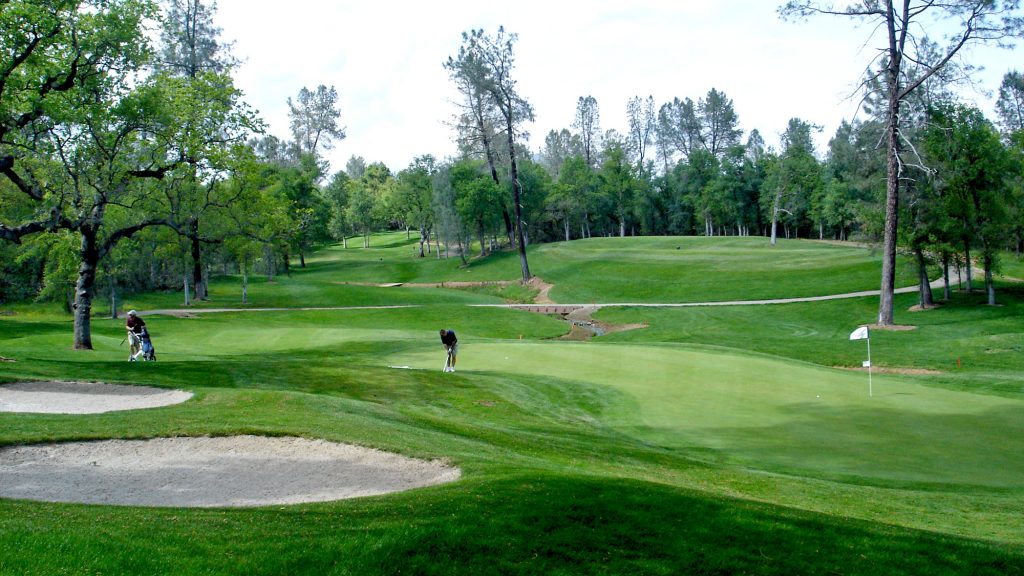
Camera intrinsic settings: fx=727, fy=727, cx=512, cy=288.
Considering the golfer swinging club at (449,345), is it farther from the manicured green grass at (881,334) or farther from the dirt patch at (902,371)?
the dirt patch at (902,371)

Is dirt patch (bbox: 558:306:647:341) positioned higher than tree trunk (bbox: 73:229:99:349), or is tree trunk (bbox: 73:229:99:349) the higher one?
tree trunk (bbox: 73:229:99:349)

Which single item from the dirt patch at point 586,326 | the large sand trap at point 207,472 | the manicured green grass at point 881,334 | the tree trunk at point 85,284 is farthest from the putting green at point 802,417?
the dirt patch at point 586,326

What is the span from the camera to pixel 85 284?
90.9 ft

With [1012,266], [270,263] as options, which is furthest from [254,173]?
[1012,266]

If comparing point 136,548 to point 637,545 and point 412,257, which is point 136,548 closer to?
point 637,545

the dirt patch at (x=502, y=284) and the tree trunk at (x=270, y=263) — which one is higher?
the tree trunk at (x=270, y=263)

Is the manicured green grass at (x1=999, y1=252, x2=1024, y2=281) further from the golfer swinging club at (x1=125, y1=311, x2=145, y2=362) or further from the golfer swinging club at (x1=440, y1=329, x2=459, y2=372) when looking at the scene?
the golfer swinging club at (x1=125, y1=311, x2=145, y2=362)

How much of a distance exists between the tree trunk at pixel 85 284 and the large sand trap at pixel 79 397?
11.0m

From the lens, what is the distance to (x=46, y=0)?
21219 mm

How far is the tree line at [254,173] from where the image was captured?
23141 millimetres

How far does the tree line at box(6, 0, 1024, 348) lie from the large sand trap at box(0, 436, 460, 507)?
→ 41.5 feet

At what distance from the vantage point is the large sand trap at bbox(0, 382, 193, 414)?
1587 cm

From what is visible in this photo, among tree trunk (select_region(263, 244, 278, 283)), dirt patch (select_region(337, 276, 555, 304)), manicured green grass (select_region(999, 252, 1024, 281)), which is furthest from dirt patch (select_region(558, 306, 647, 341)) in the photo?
tree trunk (select_region(263, 244, 278, 283))

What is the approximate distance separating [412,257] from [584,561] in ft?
321
